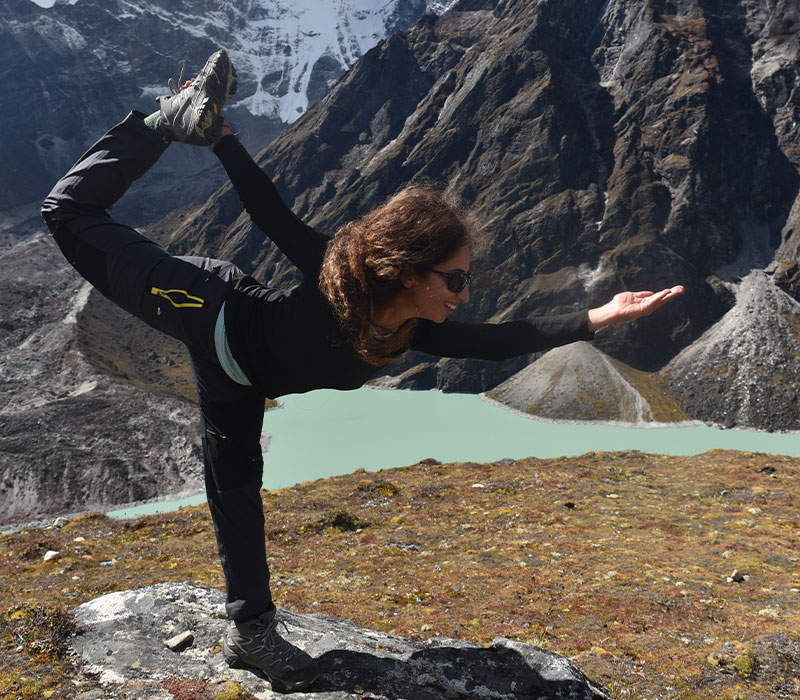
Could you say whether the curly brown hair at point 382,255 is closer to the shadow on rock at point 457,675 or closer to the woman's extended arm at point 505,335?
the woman's extended arm at point 505,335

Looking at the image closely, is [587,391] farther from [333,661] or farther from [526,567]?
[333,661]

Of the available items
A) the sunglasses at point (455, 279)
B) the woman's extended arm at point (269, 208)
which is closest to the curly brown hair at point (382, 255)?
the sunglasses at point (455, 279)

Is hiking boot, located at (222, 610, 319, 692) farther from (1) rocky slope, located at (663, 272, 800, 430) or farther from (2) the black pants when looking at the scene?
(1) rocky slope, located at (663, 272, 800, 430)

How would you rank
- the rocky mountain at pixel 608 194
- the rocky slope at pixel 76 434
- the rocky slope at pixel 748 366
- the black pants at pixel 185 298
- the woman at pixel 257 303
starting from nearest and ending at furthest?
the woman at pixel 257 303
the black pants at pixel 185 298
the rocky slope at pixel 76 434
the rocky slope at pixel 748 366
the rocky mountain at pixel 608 194

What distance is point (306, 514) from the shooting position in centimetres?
1416

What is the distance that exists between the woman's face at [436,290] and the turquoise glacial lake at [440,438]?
6482 cm

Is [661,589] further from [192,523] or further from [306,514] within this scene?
[192,523]

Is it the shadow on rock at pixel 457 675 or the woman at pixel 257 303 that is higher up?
the woman at pixel 257 303

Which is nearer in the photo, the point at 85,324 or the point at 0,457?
the point at 0,457

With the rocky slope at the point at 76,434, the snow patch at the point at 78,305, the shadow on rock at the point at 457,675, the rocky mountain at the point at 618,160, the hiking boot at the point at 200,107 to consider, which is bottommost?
the rocky slope at the point at 76,434

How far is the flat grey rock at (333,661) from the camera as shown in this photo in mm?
4395

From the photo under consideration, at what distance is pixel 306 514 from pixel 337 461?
68.6m

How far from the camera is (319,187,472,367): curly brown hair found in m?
3.63

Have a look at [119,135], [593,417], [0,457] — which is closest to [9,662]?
[119,135]
